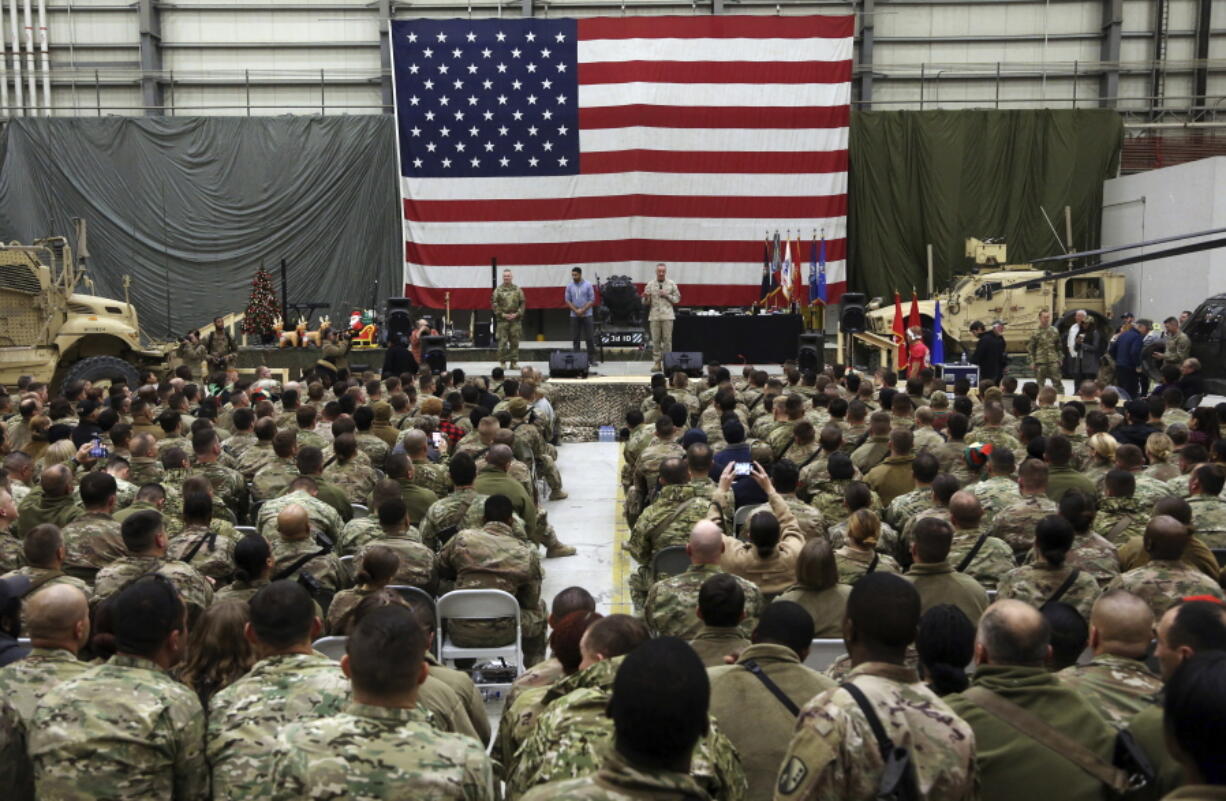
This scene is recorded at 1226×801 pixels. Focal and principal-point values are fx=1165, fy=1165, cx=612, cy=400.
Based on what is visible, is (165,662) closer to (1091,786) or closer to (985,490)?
(1091,786)

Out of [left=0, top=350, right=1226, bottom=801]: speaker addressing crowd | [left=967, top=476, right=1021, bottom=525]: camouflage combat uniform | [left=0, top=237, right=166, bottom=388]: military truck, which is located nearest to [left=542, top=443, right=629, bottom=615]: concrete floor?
[left=0, top=350, right=1226, bottom=801]: speaker addressing crowd

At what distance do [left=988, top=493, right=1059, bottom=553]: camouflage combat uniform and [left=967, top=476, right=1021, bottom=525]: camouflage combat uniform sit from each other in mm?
317

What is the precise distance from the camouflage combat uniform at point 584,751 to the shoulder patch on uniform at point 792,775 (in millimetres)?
140

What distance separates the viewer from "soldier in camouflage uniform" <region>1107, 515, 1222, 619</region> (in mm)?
4629

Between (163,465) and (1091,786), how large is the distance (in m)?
6.09

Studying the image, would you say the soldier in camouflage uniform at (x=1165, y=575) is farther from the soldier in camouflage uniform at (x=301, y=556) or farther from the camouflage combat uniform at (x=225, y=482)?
the camouflage combat uniform at (x=225, y=482)

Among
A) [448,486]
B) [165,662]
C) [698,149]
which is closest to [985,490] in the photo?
[448,486]

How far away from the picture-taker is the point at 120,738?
304 centimetres

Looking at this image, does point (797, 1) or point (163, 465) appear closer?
point (163, 465)

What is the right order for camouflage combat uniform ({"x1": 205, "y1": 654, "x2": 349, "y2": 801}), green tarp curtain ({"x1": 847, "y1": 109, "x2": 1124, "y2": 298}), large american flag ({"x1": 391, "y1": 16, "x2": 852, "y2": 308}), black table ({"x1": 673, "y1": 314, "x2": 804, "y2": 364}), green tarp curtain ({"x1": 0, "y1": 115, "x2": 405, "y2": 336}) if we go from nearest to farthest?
camouflage combat uniform ({"x1": 205, "y1": 654, "x2": 349, "y2": 801})
black table ({"x1": 673, "y1": 314, "x2": 804, "y2": 364})
large american flag ({"x1": 391, "y1": 16, "x2": 852, "y2": 308})
green tarp curtain ({"x1": 847, "y1": 109, "x2": 1124, "y2": 298})
green tarp curtain ({"x1": 0, "y1": 115, "x2": 405, "y2": 336})

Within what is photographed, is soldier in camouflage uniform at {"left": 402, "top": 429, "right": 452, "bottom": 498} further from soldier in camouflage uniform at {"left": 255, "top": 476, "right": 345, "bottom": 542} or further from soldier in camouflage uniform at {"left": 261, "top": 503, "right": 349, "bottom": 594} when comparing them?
soldier in camouflage uniform at {"left": 261, "top": 503, "right": 349, "bottom": 594}

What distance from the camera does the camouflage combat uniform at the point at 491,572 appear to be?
5656 mm

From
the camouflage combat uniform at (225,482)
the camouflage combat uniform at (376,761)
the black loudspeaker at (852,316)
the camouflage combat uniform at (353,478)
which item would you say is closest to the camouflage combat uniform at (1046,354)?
the black loudspeaker at (852,316)

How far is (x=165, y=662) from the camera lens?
11.0 ft
